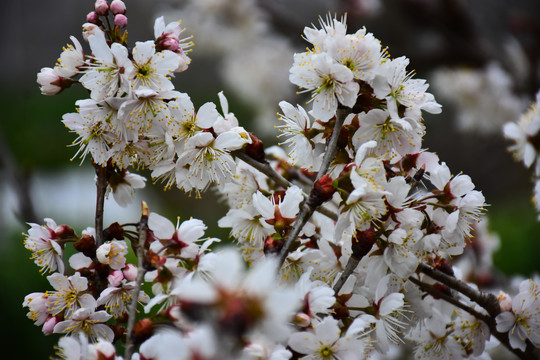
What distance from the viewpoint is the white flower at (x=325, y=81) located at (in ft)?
3.26

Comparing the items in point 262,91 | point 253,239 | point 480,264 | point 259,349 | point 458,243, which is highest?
point 262,91

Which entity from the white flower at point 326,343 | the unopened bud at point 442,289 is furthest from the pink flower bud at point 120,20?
the unopened bud at point 442,289

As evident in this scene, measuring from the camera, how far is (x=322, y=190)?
94 centimetres

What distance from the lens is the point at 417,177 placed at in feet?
3.50

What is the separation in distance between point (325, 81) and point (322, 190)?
232mm

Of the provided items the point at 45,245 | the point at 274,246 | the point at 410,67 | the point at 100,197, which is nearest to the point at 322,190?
the point at 274,246

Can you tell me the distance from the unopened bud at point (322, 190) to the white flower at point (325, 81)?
15 centimetres

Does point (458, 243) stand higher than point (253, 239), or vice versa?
point (458, 243)

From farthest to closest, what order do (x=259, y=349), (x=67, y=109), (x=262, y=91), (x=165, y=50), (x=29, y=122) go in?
(x=67, y=109) < (x=29, y=122) < (x=262, y=91) < (x=165, y=50) < (x=259, y=349)

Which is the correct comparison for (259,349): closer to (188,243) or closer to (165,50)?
(188,243)

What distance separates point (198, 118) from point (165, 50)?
15 centimetres

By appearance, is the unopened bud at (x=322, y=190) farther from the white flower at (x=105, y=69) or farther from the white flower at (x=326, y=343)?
the white flower at (x=105, y=69)

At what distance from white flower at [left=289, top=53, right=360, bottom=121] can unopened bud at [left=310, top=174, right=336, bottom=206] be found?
0.50ft

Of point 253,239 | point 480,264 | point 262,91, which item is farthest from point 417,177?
point 262,91
